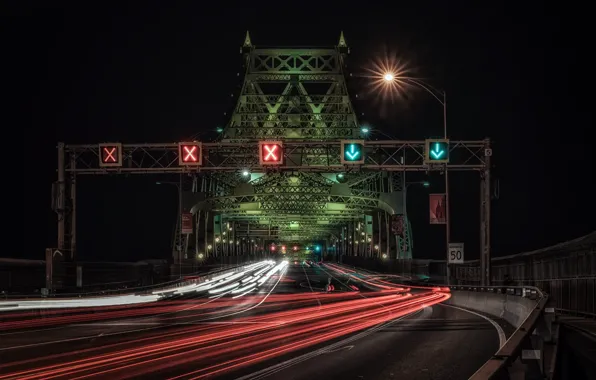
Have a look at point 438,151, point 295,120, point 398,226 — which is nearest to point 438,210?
point 438,151

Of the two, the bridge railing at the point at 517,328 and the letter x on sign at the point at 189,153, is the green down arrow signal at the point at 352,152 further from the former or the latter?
the bridge railing at the point at 517,328

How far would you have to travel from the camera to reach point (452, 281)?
1737 inches

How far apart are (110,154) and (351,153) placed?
11.3m

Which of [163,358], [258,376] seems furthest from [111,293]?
[258,376]

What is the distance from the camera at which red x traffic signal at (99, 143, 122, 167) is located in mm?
37281

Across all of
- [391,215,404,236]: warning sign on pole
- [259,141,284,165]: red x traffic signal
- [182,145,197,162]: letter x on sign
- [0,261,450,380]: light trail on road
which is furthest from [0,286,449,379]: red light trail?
[391,215,404,236]: warning sign on pole

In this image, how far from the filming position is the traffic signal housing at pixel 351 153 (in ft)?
124

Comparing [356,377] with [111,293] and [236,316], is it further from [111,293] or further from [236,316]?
[111,293]

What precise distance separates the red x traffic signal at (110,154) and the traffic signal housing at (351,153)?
34.4 ft

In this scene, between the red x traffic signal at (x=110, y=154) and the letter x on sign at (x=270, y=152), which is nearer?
the letter x on sign at (x=270, y=152)

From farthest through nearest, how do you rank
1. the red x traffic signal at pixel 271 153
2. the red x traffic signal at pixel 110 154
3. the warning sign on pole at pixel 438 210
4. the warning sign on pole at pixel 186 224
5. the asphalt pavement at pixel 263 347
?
the warning sign on pole at pixel 186 224
the warning sign on pole at pixel 438 210
the red x traffic signal at pixel 110 154
the red x traffic signal at pixel 271 153
the asphalt pavement at pixel 263 347

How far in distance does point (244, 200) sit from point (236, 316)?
238 ft

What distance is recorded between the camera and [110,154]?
37.3 meters

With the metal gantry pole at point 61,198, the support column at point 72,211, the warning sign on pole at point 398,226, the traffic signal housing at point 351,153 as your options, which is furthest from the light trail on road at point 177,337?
the warning sign on pole at point 398,226
